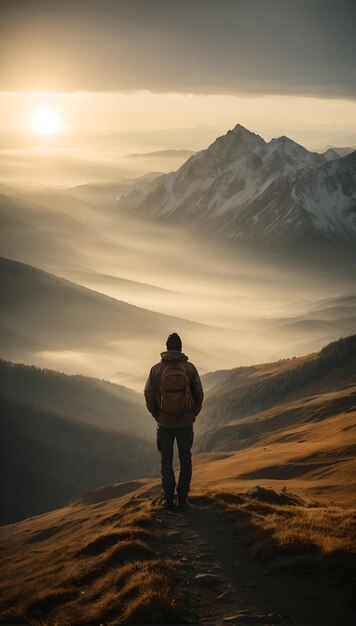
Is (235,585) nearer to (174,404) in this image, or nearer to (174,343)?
(174,404)

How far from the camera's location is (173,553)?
19.5 meters

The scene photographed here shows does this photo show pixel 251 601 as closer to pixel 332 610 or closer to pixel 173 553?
pixel 332 610

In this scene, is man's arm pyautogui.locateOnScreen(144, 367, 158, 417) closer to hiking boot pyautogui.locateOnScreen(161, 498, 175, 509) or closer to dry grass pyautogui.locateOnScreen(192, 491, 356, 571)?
hiking boot pyautogui.locateOnScreen(161, 498, 175, 509)

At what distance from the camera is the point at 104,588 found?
17438 mm

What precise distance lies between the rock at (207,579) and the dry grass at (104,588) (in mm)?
674

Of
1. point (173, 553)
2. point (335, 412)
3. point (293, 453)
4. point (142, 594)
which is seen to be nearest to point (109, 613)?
point (142, 594)

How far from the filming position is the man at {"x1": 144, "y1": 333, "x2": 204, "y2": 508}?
23.2m

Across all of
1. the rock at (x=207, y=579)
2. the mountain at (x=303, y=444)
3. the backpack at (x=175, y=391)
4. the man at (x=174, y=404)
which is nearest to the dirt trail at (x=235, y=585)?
the rock at (x=207, y=579)

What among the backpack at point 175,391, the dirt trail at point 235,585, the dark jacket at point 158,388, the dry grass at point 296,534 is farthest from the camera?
the dark jacket at point 158,388

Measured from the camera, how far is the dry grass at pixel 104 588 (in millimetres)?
15750

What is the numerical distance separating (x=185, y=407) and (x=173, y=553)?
208 inches

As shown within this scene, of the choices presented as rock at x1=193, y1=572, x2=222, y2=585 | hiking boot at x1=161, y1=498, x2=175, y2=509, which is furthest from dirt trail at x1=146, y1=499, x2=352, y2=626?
hiking boot at x1=161, y1=498, x2=175, y2=509

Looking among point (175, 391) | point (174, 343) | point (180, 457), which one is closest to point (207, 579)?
→ point (180, 457)

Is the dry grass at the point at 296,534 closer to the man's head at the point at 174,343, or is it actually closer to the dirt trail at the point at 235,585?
the dirt trail at the point at 235,585
